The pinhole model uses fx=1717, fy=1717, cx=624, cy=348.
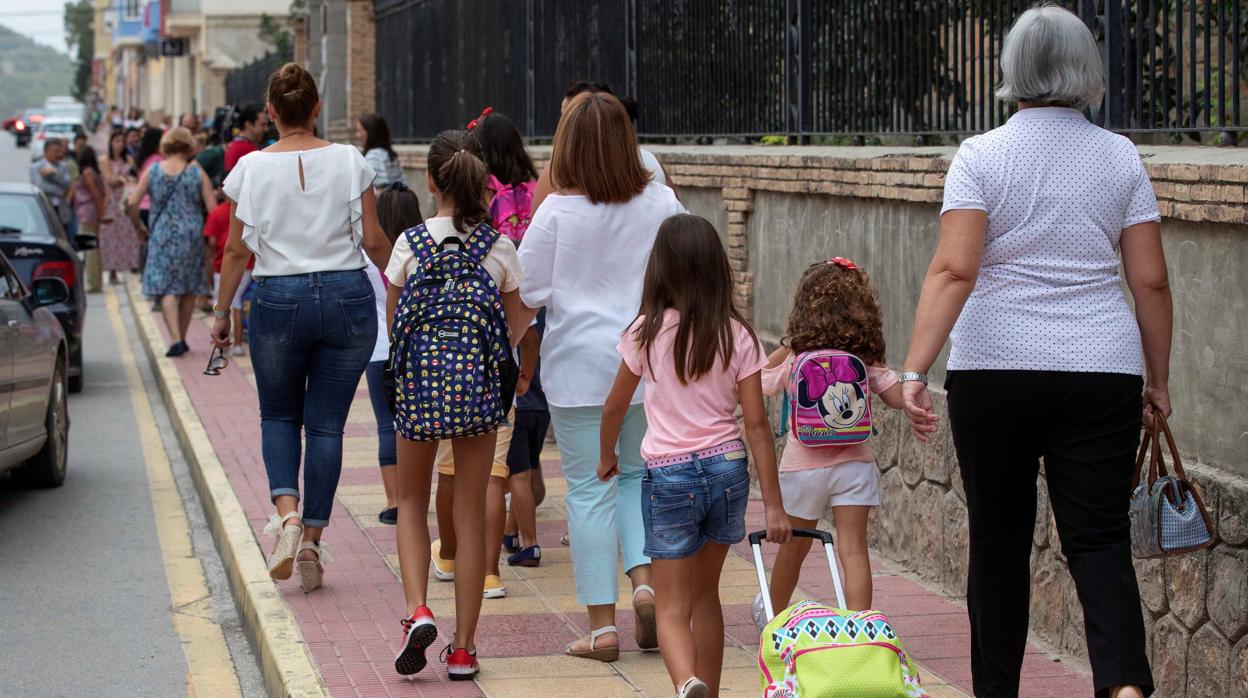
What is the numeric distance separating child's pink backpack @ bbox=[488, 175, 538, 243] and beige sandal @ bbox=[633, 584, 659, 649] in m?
2.26

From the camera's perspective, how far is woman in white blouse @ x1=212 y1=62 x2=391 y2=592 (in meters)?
6.71

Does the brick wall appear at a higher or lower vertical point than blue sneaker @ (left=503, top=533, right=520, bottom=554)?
higher

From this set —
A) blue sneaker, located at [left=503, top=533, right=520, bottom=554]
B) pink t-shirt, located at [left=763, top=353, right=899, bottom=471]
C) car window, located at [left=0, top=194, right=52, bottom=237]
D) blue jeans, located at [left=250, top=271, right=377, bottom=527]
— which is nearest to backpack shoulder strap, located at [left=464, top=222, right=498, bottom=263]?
pink t-shirt, located at [left=763, top=353, right=899, bottom=471]

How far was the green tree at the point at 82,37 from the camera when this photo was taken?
479 feet

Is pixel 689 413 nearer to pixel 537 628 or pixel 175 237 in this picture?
pixel 537 628

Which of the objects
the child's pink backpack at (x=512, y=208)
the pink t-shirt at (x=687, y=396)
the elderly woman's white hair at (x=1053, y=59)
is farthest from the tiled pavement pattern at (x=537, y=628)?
the elderly woman's white hair at (x=1053, y=59)

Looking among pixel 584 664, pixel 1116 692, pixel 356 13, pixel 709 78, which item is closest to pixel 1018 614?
pixel 1116 692

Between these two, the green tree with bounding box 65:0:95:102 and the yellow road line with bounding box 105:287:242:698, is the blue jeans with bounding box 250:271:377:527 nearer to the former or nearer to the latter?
the yellow road line with bounding box 105:287:242:698

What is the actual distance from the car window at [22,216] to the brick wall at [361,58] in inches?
318

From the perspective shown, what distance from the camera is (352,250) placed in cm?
685

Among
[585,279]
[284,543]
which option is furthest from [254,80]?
[585,279]

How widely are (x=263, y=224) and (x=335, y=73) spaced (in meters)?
17.2

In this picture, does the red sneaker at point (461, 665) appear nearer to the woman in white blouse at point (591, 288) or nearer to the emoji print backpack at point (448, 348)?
the woman in white blouse at point (591, 288)

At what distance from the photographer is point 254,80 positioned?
30.3 meters
